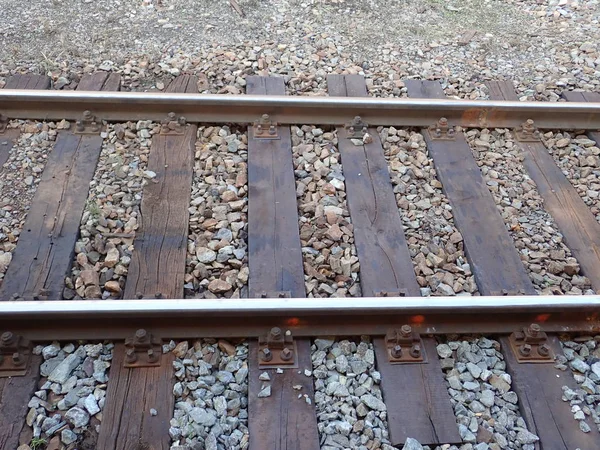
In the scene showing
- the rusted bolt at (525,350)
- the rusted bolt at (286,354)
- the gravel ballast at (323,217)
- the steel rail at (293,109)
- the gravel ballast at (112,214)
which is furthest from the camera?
the steel rail at (293,109)

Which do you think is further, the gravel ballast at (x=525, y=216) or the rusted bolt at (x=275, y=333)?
the gravel ballast at (x=525, y=216)

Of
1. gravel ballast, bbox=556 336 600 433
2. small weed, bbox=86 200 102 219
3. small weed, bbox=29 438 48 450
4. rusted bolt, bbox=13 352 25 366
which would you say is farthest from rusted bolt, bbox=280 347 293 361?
small weed, bbox=86 200 102 219

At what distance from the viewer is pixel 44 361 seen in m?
2.64

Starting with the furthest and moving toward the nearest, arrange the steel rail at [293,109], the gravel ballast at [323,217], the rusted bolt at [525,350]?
the steel rail at [293,109]
the gravel ballast at [323,217]
the rusted bolt at [525,350]

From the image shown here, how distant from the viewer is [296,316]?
2.78 meters

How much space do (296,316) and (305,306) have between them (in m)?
0.07

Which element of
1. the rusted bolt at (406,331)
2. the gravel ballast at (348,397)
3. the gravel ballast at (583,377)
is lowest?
the gravel ballast at (583,377)

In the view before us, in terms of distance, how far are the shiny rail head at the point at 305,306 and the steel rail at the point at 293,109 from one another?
5.60 ft

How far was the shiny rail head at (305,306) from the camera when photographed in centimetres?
265

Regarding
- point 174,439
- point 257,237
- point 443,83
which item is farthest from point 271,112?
point 174,439

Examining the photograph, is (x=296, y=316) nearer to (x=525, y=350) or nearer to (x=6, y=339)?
(x=525, y=350)

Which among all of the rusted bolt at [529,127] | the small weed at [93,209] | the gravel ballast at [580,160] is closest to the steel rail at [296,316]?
the small weed at [93,209]

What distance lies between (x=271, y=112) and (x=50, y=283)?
190 centimetres

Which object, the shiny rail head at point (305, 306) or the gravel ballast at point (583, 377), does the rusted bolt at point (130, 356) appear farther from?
the gravel ballast at point (583, 377)
